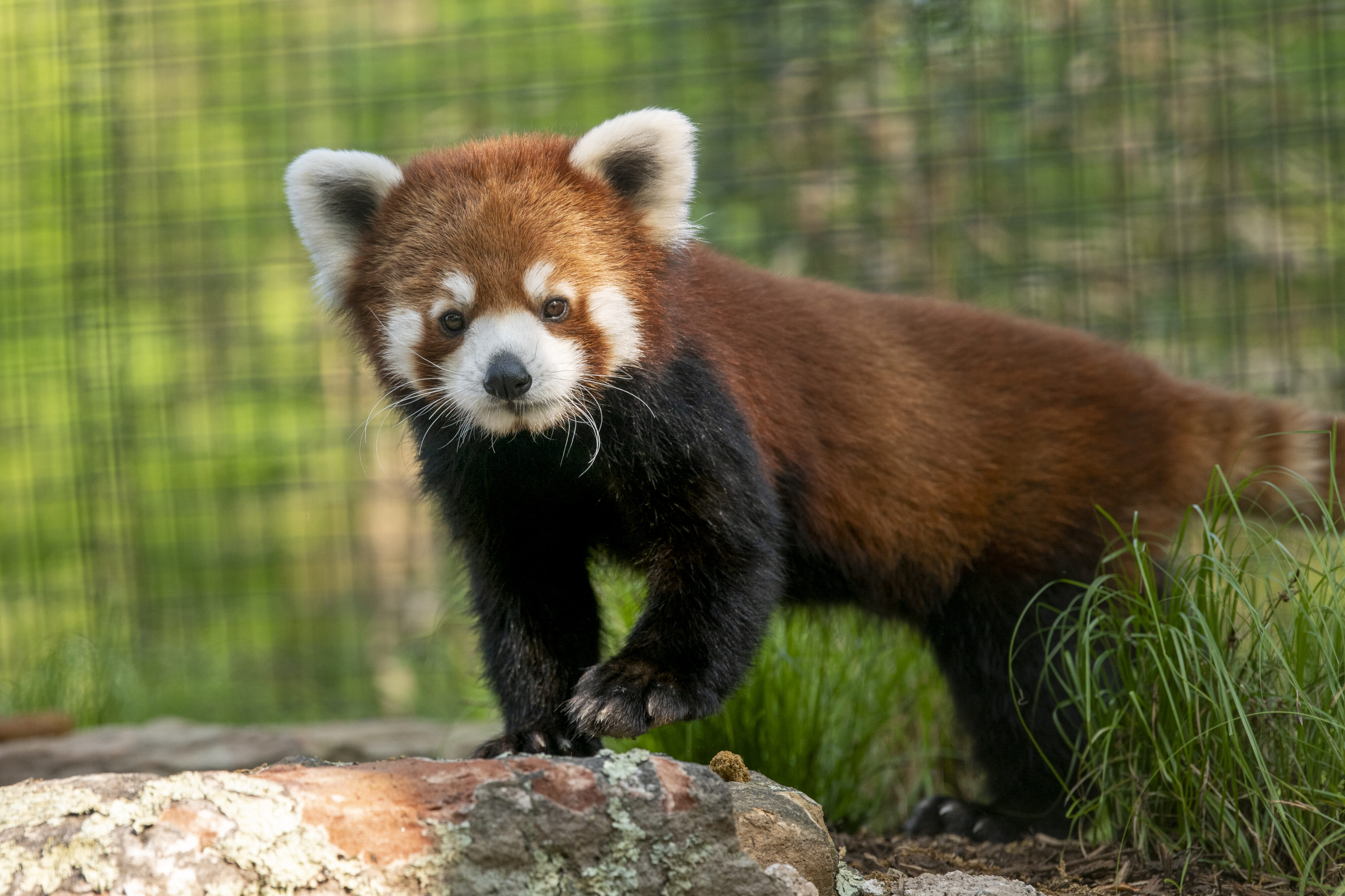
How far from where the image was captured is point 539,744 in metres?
2.06

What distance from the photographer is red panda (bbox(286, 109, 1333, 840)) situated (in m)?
2.06

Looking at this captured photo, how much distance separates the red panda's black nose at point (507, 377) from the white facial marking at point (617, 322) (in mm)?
196

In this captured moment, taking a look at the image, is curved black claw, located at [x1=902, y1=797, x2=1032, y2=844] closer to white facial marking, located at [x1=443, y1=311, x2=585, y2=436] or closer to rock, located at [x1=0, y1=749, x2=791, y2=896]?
rock, located at [x1=0, y1=749, x2=791, y2=896]

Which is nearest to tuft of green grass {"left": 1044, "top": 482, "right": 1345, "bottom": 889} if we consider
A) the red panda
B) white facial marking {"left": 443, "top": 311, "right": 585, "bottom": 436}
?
the red panda

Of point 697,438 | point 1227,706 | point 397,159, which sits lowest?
point 1227,706

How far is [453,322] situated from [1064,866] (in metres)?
1.47

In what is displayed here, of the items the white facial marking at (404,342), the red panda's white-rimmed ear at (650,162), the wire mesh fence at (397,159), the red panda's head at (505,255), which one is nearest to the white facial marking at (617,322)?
the red panda's head at (505,255)

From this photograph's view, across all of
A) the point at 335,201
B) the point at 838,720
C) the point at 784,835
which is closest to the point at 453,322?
the point at 335,201

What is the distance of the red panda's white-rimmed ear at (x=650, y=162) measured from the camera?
2201mm

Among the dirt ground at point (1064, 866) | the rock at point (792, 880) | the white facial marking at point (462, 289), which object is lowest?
the dirt ground at point (1064, 866)

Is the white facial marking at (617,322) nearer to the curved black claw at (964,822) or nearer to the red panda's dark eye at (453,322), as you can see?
the red panda's dark eye at (453,322)

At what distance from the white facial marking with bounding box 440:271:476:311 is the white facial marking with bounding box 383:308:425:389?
0.08m

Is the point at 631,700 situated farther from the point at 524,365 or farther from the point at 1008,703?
the point at 1008,703

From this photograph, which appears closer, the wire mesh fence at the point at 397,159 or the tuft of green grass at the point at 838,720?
the tuft of green grass at the point at 838,720
